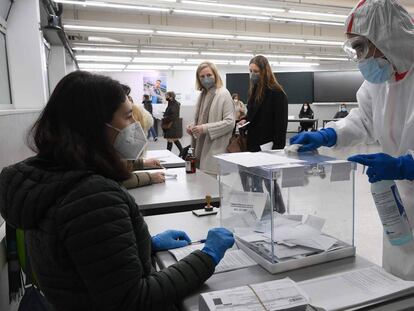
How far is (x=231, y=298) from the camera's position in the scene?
829 mm

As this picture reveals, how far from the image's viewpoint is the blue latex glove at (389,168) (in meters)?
1.11

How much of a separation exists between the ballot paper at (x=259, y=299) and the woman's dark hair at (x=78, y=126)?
410 mm

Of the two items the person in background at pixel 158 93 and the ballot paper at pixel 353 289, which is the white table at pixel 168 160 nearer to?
the ballot paper at pixel 353 289

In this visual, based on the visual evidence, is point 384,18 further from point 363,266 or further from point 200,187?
point 200,187

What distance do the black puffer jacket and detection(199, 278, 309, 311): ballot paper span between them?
4.8 inches

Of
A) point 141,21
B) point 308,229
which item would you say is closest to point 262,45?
point 141,21

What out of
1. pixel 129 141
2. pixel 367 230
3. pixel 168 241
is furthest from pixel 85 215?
pixel 367 230

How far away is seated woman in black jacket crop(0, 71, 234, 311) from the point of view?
0.78 meters

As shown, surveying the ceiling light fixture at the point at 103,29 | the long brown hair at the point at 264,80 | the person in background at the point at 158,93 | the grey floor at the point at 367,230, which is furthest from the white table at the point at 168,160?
the person in background at the point at 158,93

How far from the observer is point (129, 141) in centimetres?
113

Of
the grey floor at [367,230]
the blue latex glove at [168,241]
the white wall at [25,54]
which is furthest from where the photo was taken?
the white wall at [25,54]

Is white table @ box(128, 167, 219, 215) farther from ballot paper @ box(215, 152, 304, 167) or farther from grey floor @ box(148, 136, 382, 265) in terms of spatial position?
grey floor @ box(148, 136, 382, 265)

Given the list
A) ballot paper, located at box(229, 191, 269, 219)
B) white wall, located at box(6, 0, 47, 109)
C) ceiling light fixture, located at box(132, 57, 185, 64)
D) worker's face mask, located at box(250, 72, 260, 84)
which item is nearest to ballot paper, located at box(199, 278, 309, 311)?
ballot paper, located at box(229, 191, 269, 219)

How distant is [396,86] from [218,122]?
1.51 m
